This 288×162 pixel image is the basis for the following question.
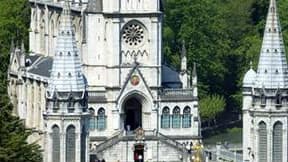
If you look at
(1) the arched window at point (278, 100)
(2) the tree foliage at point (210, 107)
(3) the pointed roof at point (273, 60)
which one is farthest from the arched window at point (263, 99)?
(2) the tree foliage at point (210, 107)

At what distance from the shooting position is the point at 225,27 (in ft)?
535

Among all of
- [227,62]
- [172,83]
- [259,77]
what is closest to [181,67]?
[172,83]

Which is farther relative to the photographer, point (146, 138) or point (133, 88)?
point (133, 88)

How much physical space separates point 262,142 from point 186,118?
29830mm

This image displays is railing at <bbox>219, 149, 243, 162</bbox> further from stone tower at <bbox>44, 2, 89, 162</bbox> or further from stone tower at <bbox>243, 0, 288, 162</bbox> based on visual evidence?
stone tower at <bbox>44, 2, 89, 162</bbox>

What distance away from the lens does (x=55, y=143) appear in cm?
11012

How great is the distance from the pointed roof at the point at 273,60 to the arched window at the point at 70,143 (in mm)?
8550

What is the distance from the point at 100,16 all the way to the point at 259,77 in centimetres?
2869

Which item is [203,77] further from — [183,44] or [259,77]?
[259,77]

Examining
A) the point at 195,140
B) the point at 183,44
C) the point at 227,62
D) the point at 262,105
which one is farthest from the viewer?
the point at 227,62

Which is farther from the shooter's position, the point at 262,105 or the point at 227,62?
the point at 227,62

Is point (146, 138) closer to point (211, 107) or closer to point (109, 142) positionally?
point (109, 142)

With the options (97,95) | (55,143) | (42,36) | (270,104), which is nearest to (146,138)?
(97,95)

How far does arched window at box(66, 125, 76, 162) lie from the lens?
110 m
